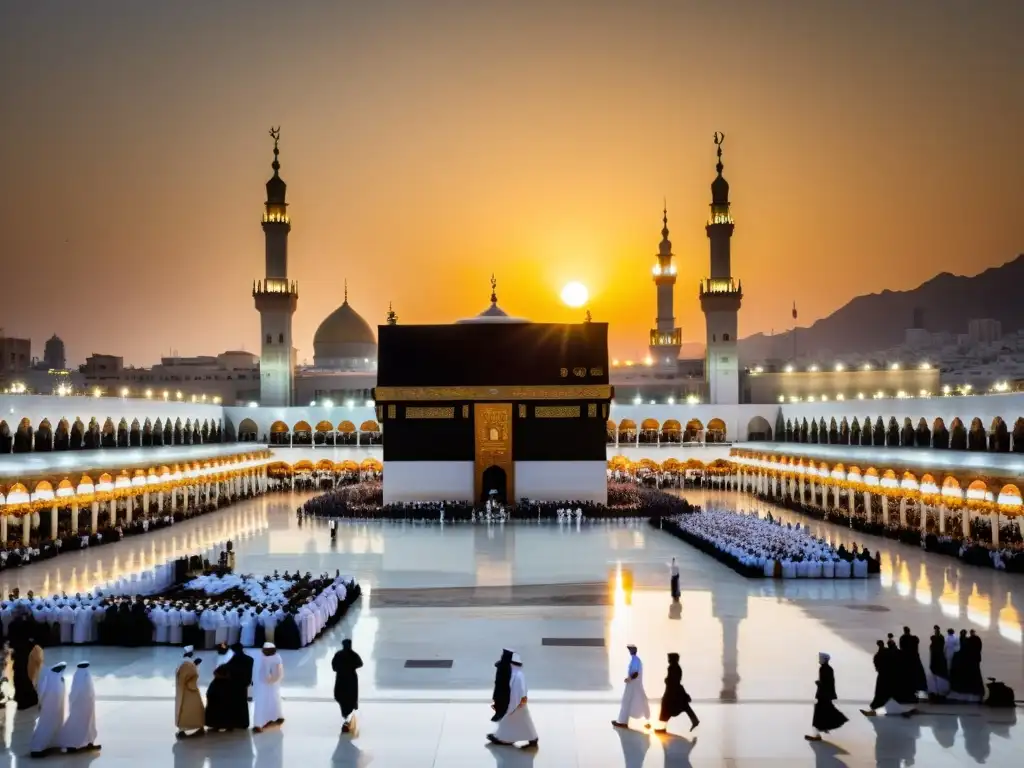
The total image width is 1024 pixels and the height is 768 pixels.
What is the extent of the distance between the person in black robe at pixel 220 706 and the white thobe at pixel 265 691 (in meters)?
0.28

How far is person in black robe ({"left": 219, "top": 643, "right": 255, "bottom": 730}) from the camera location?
33.0 ft

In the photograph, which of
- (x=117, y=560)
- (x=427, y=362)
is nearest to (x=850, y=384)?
(x=427, y=362)

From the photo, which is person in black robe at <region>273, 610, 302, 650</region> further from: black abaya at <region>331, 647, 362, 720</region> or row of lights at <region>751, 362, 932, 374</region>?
row of lights at <region>751, 362, 932, 374</region>

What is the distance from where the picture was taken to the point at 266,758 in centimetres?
914

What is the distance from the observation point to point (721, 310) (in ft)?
160

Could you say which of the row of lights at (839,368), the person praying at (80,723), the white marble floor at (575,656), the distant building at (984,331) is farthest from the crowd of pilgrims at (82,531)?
the distant building at (984,331)

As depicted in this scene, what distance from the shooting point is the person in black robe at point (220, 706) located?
10008mm

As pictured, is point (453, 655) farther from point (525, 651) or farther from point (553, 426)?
point (553, 426)

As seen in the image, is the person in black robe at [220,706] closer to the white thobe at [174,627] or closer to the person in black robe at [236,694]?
the person in black robe at [236,694]

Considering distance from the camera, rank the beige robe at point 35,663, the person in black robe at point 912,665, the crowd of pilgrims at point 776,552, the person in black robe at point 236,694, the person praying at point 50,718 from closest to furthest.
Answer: the person praying at point 50,718, the person in black robe at point 236,694, the person in black robe at point 912,665, the beige robe at point 35,663, the crowd of pilgrims at point 776,552

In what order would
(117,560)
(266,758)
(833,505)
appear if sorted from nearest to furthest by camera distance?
(266,758) < (117,560) < (833,505)

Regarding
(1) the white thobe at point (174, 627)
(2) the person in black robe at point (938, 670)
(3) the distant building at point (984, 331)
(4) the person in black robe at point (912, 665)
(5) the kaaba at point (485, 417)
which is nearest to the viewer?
(4) the person in black robe at point (912, 665)

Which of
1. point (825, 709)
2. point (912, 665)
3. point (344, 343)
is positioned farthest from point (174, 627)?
point (344, 343)

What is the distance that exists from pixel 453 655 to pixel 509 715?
4.00m
